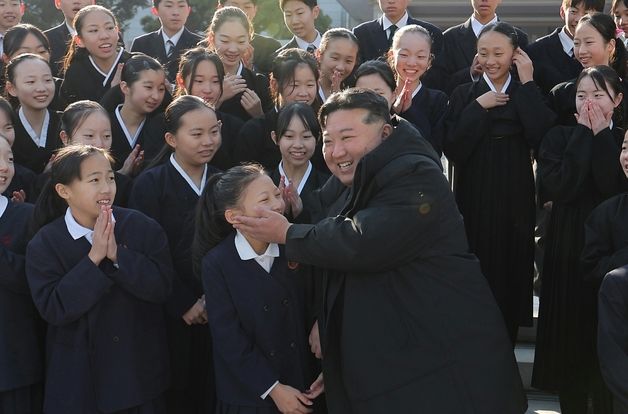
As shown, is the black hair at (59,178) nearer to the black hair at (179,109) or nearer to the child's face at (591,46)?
the black hair at (179,109)

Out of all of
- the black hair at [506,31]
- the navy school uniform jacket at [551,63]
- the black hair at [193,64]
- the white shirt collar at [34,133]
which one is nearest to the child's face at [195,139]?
the black hair at [193,64]

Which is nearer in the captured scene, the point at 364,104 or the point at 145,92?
the point at 364,104

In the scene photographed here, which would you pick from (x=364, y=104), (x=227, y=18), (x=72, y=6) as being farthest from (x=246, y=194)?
(x=72, y=6)

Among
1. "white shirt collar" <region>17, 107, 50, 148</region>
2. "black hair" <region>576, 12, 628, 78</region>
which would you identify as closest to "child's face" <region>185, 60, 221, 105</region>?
"white shirt collar" <region>17, 107, 50, 148</region>

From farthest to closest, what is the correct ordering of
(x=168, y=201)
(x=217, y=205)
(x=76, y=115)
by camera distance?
(x=76, y=115) < (x=168, y=201) < (x=217, y=205)

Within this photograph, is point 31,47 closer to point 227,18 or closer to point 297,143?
point 227,18

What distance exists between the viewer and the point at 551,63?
561cm

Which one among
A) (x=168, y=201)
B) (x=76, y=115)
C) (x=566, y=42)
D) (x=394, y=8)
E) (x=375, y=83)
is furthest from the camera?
(x=394, y=8)

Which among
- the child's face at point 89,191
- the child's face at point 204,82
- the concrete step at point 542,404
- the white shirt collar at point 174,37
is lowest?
the concrete step at point 542,404

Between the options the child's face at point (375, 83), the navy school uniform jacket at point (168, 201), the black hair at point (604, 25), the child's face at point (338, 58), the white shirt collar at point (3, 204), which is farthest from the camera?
the child's face at point (338, 58)

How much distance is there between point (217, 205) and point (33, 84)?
2024mm

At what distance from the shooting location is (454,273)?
9.69ft

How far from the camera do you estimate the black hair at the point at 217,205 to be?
139 inches

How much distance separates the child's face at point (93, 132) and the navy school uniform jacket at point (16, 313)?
62 centimetres
